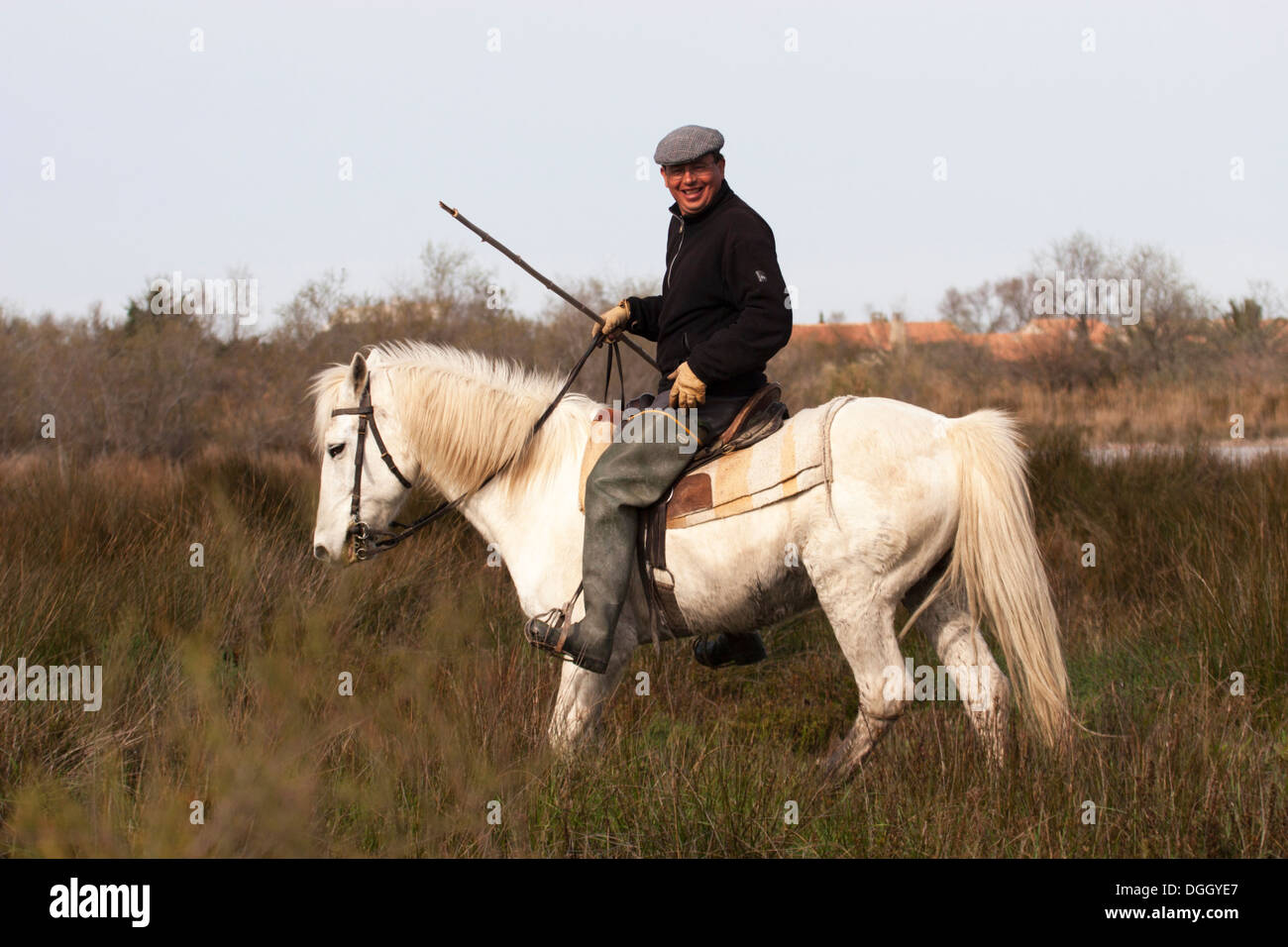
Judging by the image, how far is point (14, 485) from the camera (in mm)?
8266

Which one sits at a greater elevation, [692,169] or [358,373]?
[692,169]

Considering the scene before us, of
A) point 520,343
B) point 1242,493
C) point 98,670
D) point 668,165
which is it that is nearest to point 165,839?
point 98,670

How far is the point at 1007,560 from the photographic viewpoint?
4.26 metres

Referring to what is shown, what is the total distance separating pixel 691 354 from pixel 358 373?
5.21 ft

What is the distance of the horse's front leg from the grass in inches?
6.6

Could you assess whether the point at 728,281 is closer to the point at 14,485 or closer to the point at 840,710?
the point at 840,710

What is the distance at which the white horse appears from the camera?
4297mm

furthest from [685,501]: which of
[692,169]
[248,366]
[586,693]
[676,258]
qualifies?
[248,366]

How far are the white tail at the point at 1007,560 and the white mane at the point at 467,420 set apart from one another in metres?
1.74

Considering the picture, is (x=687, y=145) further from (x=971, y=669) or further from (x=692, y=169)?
(x=971, y=669)

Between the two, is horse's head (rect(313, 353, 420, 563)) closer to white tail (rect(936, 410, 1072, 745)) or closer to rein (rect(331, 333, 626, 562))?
rein (rect(331, 333, 626, 562))

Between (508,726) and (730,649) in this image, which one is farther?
(730,649)

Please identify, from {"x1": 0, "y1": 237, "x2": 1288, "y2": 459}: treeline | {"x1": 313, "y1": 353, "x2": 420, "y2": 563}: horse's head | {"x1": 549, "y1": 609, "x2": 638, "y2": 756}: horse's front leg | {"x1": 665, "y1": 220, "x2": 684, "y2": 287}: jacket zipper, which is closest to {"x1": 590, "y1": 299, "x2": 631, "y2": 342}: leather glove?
{"x1": 665, "y1": 220, "x2": 684, "y2": 287}: jacket zipper

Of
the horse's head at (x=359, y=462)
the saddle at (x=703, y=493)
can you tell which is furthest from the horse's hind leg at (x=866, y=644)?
the horse's head at (x=359, y=462)
